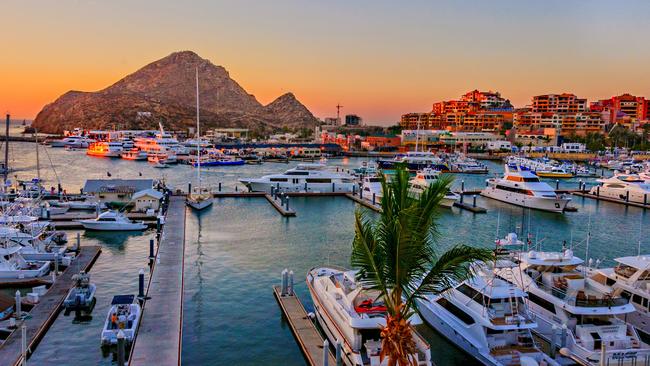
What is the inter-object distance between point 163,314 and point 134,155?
10031cm

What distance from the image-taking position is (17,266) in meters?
23.2

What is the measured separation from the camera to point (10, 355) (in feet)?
48.8

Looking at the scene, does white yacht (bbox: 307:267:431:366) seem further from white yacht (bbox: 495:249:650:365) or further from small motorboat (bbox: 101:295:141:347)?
small motorboat (bbox: 101:295:141:347)

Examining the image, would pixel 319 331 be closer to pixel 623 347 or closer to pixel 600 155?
pixel 623 347

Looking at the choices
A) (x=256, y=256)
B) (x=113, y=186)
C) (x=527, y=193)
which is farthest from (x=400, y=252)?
(x=527, y=193)

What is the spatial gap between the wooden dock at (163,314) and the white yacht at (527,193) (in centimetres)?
3154

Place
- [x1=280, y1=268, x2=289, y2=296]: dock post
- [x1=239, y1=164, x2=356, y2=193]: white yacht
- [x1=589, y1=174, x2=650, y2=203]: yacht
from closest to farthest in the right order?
[x1=280, y1=268, x2=289, y2=296]: dock post
[x1=589, y1=174, x2=650, y2=203]: yacht
[x1=239, y1=164, x2=356, y2=193]: white yacht

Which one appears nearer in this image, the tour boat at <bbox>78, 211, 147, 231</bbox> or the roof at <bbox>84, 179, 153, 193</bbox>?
the tour boat at <bbox>78, 211, 147, 231</bbox>

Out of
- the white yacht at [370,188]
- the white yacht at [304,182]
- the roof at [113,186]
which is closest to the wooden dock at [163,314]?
the roof at [113,186]

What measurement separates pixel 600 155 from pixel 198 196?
10713cm

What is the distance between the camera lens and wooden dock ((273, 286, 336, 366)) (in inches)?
610

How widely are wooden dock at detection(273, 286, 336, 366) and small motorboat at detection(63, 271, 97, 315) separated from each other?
23.5ft

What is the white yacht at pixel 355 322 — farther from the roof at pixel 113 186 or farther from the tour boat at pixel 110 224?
the roof at pixel 113 186

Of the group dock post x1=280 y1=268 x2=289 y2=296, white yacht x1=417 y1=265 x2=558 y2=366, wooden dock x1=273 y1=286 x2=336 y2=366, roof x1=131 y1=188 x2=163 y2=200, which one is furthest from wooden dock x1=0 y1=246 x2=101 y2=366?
roof x1=131 y1=188 x2=163 y2=200
